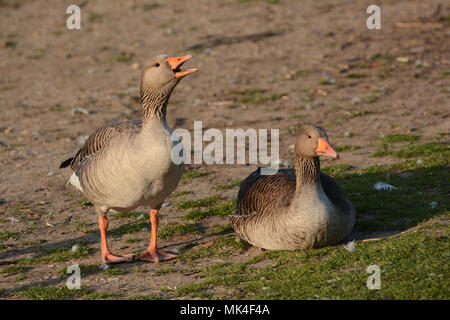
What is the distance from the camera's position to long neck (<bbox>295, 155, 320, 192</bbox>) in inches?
271

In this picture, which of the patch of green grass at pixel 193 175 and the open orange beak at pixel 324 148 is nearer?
the open orange beak at pixel 324 148

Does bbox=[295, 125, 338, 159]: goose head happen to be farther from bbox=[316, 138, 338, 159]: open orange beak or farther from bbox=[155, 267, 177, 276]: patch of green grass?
bbox=[155, 267, 177, 276]: patch of green grass

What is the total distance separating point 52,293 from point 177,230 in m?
2.26

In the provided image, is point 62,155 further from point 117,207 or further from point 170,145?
point 170,145

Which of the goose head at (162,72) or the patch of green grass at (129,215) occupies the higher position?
the goose head at (162,72)

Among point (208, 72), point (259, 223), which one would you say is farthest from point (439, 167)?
point (208, 72)

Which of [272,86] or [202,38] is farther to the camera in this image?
[202,38]

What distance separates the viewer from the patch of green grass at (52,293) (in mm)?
6348

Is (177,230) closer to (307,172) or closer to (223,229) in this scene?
(223,229)

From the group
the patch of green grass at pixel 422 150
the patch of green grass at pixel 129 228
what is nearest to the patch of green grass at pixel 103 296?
the patch of green grass at pixel 129 228

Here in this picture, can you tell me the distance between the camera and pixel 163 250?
777cm

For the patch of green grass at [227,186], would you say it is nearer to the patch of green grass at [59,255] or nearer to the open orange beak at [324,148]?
the patch of green grass at [59,255]

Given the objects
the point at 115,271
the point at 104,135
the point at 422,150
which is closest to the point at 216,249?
the point at 115,271
